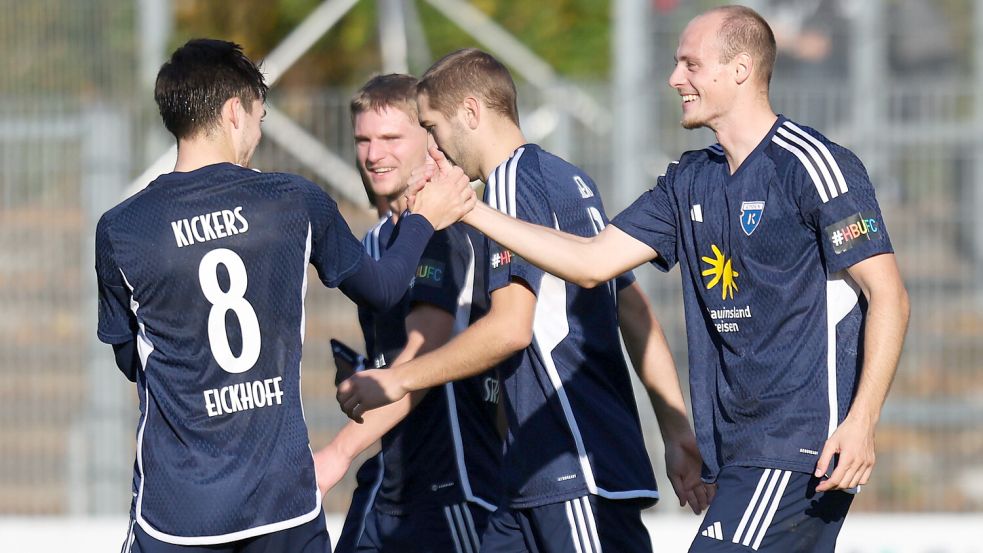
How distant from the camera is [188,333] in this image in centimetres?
375

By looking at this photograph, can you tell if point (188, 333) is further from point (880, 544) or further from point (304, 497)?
point (880, 544)

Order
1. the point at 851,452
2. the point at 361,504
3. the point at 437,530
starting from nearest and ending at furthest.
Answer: the point at 851,452 → the point at 437,530 → the point at 361,504

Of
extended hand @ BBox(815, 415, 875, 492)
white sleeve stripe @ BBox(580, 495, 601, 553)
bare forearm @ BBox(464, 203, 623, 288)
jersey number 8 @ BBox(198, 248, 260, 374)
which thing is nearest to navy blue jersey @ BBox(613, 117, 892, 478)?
extended hand @ BBox(815, 415, 875, 492)

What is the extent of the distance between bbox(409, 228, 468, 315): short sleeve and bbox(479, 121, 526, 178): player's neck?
0.41 m

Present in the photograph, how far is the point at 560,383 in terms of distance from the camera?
175 inches

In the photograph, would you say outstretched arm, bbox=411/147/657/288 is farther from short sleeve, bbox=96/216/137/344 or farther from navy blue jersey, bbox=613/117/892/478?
short sleeve, bbox=96/216/137/344

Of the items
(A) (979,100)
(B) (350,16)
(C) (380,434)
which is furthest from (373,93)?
(B) (350,16)

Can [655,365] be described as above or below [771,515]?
above

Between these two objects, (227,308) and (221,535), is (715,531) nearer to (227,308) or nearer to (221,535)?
(221,535)

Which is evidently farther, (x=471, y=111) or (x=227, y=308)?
(x=471, y=111)

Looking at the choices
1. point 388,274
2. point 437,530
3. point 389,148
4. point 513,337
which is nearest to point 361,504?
point 437,530

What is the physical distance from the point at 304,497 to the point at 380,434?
3.60 ft

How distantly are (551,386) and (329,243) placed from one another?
3.09 feet

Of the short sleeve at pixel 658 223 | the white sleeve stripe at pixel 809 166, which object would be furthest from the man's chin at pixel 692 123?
the white sleeve stripe at pixel 809 166
